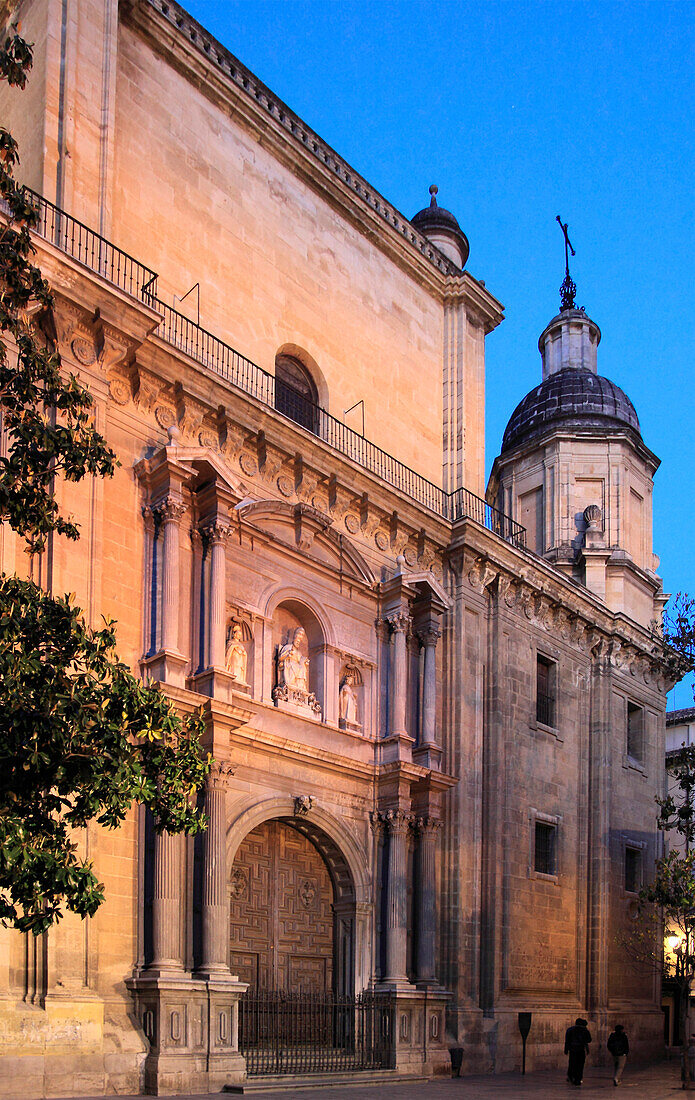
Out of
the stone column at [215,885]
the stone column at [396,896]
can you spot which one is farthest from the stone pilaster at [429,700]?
the stone column at [215,885]

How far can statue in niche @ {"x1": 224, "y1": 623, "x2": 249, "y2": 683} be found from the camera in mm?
18234

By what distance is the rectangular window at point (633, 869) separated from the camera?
28.6 meters

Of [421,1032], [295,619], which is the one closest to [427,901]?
[421,1032]

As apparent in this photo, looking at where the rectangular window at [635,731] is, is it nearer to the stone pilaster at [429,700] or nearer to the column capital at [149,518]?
the stone pilaster at [429,700]

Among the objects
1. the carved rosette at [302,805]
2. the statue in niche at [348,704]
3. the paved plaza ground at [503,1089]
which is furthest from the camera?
the statue in niche at [348,704]

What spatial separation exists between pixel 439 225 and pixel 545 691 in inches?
419

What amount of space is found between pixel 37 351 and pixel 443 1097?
37.5 ft

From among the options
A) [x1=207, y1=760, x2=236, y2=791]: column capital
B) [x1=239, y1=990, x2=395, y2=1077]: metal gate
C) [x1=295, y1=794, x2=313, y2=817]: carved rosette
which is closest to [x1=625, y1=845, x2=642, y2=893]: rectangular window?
[x1=239, y1=990, x2=395, y2=1077]: metal gate

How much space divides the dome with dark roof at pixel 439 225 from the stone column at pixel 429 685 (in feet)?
32.9

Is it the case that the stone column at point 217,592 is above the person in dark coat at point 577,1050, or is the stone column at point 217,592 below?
above

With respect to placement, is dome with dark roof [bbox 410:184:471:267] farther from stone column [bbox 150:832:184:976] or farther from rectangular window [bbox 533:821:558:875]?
stone column [bbox 150:832:184:976]

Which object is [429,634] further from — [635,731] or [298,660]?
[635,731]

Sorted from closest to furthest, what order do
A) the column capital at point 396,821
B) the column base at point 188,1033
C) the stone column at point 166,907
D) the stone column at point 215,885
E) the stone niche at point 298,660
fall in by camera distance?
the column base at point 188,1033, the stone column at point 166,907, the stone column at point 215,885, the stone niche at point 298,660, the column capital at point 396,821

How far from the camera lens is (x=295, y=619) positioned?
20.3m
